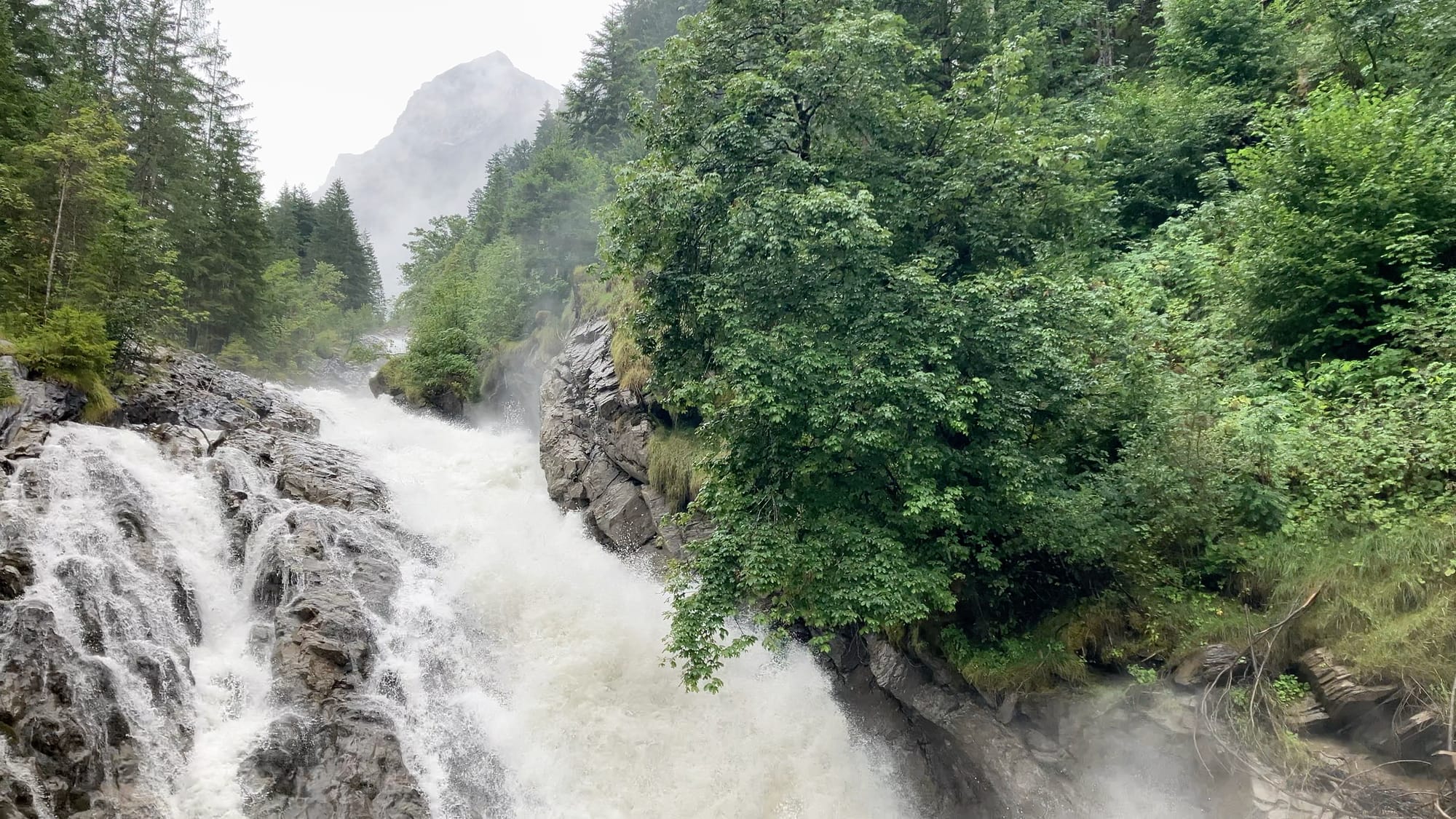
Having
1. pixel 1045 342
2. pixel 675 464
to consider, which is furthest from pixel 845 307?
pixel 675 464

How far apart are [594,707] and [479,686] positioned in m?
2.13

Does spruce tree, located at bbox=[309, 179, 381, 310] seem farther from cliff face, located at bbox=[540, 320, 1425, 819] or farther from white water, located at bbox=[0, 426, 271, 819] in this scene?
cliff face, located at bbox=[540, 320, 1425, 819]

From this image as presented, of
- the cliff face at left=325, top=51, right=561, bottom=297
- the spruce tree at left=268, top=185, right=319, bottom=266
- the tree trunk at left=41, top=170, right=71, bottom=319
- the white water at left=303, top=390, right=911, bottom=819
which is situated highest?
the cliff face at left=325, top=51, right=561, bottom=297

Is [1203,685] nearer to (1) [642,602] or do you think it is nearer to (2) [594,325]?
(1) [642,602]

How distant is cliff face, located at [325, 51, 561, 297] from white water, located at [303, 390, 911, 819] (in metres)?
177

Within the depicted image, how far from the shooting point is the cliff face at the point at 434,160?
17912cm

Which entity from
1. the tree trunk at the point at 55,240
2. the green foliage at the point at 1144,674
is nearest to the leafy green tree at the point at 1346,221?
the green foliage at the point at 1144,674

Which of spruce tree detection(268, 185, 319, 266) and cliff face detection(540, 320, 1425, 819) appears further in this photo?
spruce tree detection(268, 185, 319, 266)

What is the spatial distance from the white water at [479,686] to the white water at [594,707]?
30mm

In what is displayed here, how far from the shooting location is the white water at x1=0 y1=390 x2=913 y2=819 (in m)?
9.45

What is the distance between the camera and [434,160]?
18800 cm

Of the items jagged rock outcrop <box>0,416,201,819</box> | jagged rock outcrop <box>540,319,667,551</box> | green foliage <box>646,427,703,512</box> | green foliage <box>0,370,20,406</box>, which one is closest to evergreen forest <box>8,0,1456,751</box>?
green foliage <box>0,370,20,406</box>

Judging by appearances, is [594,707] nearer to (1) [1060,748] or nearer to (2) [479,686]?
(2) [479,686]

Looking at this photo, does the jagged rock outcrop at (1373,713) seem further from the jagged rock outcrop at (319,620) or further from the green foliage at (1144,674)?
the jagged rock outcrop at (319,620)
